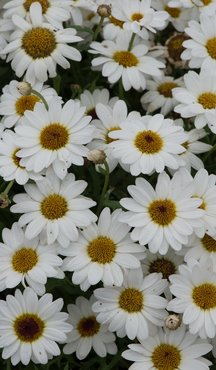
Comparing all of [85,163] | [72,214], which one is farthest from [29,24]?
[72,214]

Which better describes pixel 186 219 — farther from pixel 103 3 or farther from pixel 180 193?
pixel 103 3

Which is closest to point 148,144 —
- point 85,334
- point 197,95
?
point 197,95

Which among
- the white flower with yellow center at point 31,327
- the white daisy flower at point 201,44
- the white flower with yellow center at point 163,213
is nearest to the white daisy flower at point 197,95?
the white daisy flower at point 201,44

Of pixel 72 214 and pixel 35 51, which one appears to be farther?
pixel 35 51

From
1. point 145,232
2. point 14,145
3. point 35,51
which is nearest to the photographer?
point 145,232

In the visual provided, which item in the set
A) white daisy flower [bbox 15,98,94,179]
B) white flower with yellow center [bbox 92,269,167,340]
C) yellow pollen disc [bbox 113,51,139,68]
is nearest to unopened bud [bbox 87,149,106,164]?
white daisy flower [bbox 15,98,94,179]

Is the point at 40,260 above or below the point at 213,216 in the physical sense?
below

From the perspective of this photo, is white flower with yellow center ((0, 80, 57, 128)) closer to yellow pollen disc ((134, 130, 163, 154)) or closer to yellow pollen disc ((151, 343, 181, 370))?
yellow pollen disc ((134, 130, 163, 154))

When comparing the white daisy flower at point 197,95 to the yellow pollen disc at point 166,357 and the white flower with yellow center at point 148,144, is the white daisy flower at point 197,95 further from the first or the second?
the yellow pollen disc at point 166,357
